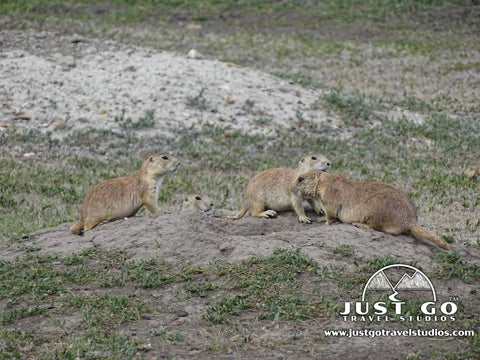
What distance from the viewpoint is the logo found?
6156 millimetres

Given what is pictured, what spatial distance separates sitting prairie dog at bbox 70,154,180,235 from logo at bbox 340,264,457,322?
3.11 meters

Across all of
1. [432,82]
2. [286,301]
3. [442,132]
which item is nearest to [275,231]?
[286,301]

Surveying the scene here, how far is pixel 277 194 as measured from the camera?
8617mm

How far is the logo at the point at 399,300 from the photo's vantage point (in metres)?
6.16

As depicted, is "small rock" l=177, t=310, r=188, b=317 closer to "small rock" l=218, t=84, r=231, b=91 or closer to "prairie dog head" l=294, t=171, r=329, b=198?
"prairie dog head" l=294, t=171, r=329, b=198

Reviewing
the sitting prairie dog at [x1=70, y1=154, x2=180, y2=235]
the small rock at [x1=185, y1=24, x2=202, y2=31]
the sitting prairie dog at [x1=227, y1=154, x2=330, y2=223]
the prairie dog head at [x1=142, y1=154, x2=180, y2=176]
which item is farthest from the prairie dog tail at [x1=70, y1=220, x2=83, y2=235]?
the small rock at [x1=185, y1=24, x2=202, y2=31]

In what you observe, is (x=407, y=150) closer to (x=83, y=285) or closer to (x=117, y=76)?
(x=117, y=76)

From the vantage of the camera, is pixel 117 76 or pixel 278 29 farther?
pixel 278 29

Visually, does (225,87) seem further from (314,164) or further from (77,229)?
(77,229)

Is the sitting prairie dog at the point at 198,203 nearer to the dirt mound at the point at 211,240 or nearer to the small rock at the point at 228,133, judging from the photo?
the dirt mound at the point at 211,240

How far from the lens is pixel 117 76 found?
1561cm

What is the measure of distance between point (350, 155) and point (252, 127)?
2.05 meters

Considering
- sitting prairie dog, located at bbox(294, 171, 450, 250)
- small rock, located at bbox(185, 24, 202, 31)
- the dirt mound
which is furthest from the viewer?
small rock, located at bbox(185, 24, 202, 31)

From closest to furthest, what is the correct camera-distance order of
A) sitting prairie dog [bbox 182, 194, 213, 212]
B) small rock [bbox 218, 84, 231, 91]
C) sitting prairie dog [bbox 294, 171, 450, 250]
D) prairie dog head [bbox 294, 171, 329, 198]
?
sitting prairie dog [bbox 294, 171, 450, 250] → prairie dog head [bbox 294, 171, 329, 198] → sitting prairie dog [bbox 182, 194, 213, 212] → small rock [bbox 218, 84, 231, 91]
